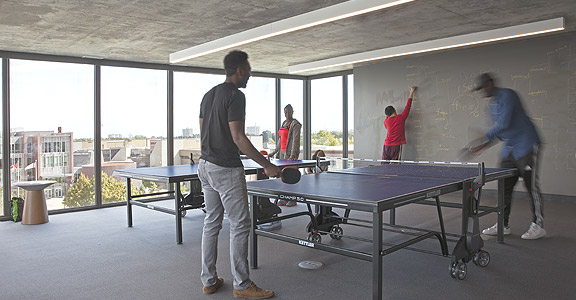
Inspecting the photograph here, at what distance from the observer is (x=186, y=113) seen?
8094 mm

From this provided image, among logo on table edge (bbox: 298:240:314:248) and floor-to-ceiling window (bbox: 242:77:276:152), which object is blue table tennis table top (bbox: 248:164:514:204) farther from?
floor-to-ceiling window (bbox: 242:77:276:152)

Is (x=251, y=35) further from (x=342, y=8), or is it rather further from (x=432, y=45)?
(x=432, y=45)

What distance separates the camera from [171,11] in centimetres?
454

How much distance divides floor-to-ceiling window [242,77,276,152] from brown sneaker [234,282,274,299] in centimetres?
626

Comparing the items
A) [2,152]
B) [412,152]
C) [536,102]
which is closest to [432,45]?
[536,102]

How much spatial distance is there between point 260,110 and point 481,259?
249 inches

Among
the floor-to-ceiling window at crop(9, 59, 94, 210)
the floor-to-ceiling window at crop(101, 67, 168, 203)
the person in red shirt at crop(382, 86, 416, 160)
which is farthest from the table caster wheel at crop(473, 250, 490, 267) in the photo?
the floor-to-ceiling window at crop(9, 59, 94, 210)

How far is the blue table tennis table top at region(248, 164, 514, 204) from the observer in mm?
2830

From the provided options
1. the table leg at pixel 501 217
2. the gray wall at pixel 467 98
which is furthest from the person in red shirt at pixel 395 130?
the table leg at pixel 501 217

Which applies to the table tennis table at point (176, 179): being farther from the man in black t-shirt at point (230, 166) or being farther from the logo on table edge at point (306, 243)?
the man in black t-shirt at point (230, 166)

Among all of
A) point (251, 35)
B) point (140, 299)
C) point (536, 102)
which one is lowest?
point (140, 299)

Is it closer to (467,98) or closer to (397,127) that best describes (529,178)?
(467,98)

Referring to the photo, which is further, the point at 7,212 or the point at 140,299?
the point at 7,212

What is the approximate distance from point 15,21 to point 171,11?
1.68 metres
